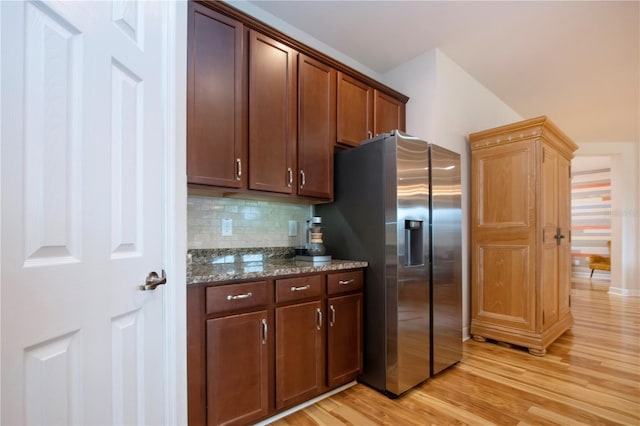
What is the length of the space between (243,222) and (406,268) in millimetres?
1212

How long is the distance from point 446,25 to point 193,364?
3.02 meters

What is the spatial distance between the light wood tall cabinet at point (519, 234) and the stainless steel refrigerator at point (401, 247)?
729mm

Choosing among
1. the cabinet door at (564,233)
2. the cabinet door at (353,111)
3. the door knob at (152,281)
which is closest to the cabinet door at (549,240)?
the cabinet door at (564,233)

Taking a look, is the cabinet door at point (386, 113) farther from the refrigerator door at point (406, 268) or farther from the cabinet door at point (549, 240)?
the cabinet door at point (549, 240)

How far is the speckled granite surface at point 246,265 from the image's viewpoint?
1625 mm

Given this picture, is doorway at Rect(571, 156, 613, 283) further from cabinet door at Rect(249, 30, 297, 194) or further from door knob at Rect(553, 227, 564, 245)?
cabinet door at Rect(249, 30, 297, 194)

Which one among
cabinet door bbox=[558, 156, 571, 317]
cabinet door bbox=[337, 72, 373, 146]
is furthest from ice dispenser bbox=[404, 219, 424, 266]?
cabinet door bbox=[558, 156, 571, 317]

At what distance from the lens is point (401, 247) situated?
2.13m

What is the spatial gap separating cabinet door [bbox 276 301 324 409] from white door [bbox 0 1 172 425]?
A: 2.20 feet

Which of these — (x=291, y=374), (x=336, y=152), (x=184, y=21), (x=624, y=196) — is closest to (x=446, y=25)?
(x=336, y=152)

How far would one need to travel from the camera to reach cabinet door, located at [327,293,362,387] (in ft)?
6.76

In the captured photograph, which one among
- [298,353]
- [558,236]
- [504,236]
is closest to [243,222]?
[298,353]

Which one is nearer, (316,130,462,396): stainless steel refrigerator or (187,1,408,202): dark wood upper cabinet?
(187,1,408,202): dark wood upper cabinet

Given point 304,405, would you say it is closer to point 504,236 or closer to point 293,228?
point 293,228
